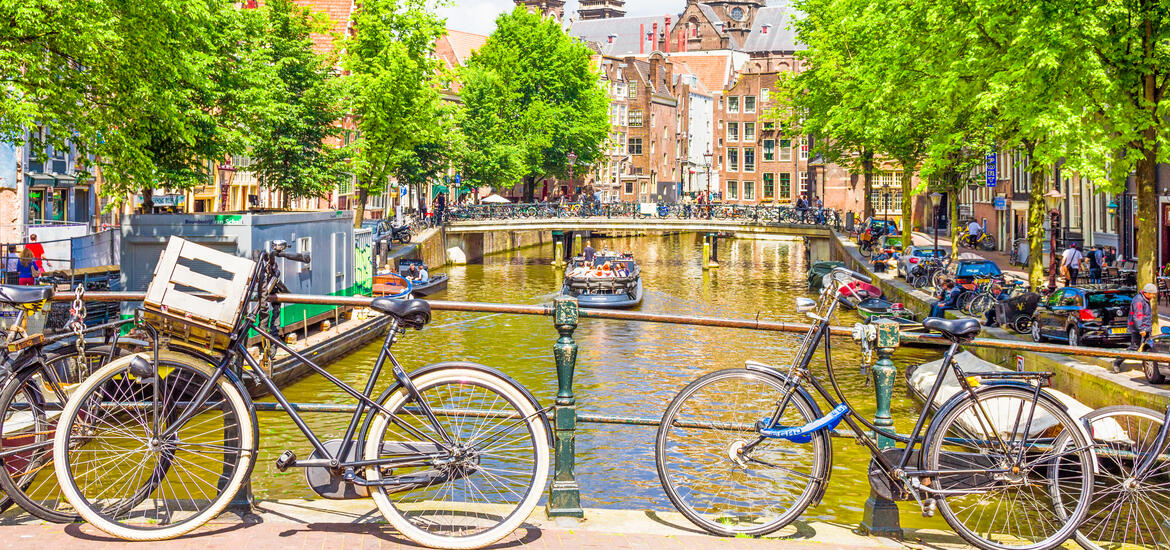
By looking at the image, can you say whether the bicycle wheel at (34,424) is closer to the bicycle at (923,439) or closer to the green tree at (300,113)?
the bicycle at (923,439)

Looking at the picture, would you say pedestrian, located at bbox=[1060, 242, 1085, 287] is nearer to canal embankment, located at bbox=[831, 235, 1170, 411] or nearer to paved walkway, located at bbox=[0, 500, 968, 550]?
canal embankment, located at bbox=[831, 235, 1170, 411]

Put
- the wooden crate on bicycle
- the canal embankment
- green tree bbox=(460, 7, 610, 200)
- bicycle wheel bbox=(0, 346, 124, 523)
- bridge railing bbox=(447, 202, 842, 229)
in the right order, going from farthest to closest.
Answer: green tree bbox=(460, 7, 610, 200), bridge railing bbox=(447, 202, 842, 229), the canal embankment, bicycle wheel bbox=(0, 346, 124, 523), the wooden crate on bicycle

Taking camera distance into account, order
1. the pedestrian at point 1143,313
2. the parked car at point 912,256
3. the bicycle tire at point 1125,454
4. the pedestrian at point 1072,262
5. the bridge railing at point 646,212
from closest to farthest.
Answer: the bicycle tire at point 1125,454
the pedestrian at point 1143,313
the pedestrian at point 1072,262
the parked car at point 912,256
the bridge railing at point 646,212

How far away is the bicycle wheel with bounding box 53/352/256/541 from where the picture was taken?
5119 mm

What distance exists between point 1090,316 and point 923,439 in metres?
15.6

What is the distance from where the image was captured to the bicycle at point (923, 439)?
17.8ft

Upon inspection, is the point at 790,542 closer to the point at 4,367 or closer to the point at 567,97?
Answer: the point at 4,367

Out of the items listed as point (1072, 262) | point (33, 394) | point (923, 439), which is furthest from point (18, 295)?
point (1072, 262)

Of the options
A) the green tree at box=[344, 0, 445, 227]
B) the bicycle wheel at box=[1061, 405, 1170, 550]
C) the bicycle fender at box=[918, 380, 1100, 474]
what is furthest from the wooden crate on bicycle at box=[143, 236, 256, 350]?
the green tree at box=[344, 0, 445, 227]

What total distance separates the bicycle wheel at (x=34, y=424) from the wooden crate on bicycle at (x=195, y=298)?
56 centimetres

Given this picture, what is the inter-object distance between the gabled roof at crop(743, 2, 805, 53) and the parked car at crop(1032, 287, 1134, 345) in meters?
104

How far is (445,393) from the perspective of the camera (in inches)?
221

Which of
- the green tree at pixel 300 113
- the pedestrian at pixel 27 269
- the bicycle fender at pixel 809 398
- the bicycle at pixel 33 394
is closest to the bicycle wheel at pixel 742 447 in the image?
the bicycle fender at pixel 809 398

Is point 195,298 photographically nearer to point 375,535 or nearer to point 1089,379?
point 375,535
